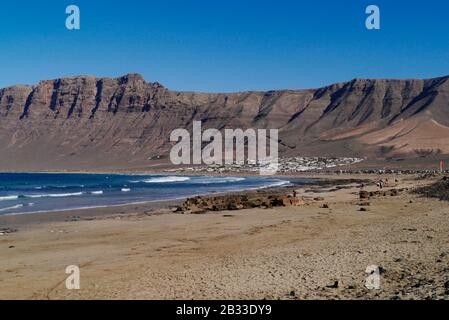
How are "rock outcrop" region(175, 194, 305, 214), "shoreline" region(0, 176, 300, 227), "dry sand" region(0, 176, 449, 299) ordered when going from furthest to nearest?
"rock outcrop" region(175, 194, 305, 214) → "shoreline" region(0, 176, 300, 227) → "dry sand" region(0, 176, 449, 299)

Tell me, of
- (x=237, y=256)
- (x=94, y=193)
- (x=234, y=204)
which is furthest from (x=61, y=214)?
(x=94, y=193)

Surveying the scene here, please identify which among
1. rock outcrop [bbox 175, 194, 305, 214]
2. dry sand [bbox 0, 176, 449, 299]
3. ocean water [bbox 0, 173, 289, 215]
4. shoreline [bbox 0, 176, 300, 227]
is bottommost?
ocean water [bbox 0, 173, 289, 215]

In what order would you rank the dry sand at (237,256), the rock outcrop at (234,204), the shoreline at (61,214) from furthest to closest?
the rock outcrop at (234,204) → the shoreline at (61,214) → the dry sand at (237,256)

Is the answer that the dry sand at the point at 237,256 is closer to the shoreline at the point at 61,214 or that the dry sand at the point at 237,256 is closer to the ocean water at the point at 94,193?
the shoreline at the point at 61,214

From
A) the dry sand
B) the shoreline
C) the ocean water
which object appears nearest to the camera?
the dry sand

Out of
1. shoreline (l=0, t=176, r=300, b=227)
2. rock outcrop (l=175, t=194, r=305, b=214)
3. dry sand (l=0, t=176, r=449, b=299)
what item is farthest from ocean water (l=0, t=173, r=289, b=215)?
dry sand (l=0, t=176, r=449, b=299)

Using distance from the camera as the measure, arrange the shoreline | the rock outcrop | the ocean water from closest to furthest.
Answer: the shoreline → the rock outcrop → the ocean water

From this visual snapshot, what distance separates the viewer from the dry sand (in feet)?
38.8

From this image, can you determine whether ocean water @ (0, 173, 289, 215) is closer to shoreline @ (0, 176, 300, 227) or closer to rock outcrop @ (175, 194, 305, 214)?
shoreline @ (0, 176, 300, 227)

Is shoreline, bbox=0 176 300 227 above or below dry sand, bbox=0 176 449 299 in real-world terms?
below

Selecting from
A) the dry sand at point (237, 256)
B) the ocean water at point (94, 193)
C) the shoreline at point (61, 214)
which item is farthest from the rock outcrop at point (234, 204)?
the ocean water at point (94, 193)

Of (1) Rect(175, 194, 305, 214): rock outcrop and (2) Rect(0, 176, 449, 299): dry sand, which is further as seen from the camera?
(1) Rect(175, 194, 305, 214): rock outcrop

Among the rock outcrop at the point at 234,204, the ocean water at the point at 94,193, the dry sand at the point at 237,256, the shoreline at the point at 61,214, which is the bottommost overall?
the ocean water at the point at 94,193

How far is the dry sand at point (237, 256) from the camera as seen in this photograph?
11.8 metres
